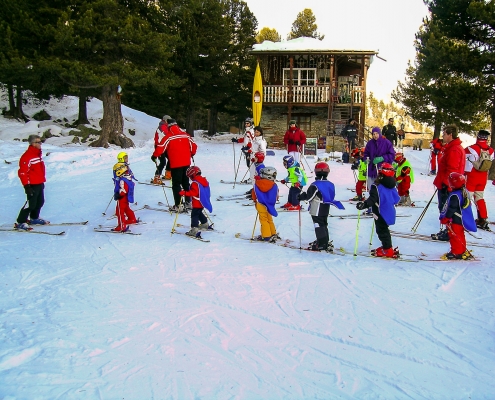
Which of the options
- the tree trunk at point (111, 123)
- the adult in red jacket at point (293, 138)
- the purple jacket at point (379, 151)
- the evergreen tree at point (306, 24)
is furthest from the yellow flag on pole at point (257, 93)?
the evergreen tree at point (306, 24)

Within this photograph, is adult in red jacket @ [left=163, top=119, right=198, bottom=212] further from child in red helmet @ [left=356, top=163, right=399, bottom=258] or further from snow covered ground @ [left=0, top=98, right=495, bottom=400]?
child in red helmet @ [left=356, top=163, right=399, bottom=258]

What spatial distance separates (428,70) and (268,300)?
14.8m

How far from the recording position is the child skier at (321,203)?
6.69 metres

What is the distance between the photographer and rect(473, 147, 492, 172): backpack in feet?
26.1

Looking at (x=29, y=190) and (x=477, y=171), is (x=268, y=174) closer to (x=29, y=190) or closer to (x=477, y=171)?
(x=477, y=171)

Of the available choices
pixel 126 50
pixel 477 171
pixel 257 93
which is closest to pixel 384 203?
pixel 477 171

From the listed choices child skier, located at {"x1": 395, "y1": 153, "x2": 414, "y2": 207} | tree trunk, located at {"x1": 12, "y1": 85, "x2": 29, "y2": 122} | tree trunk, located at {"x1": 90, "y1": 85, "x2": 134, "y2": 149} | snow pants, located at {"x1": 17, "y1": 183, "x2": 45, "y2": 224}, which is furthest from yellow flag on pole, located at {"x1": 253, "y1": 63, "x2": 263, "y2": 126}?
snow pants, located at {"x1": 17, "y1": 183, "x2": 45, "y2": 224}

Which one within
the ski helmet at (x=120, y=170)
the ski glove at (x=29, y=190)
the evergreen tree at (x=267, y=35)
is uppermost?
the evergreen tree at (x=267, y=35)

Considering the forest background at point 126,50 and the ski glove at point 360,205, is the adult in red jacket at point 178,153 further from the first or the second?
the forest background at point 126,50

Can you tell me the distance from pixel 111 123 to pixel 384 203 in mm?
16485

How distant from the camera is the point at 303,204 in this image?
1034 centimetres

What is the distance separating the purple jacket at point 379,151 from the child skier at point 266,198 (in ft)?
9.65

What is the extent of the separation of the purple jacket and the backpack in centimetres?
169

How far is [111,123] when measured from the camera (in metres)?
20.3
